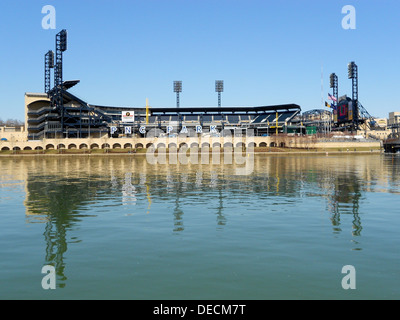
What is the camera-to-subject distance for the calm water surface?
50.1 ft

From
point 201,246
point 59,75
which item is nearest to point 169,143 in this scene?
point 59,75

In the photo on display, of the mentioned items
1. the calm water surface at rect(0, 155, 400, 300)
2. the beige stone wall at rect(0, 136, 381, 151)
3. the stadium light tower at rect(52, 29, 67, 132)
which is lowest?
the calm water surface at rect(0, 155, 400, 300)

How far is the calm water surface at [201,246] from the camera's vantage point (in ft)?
50.1

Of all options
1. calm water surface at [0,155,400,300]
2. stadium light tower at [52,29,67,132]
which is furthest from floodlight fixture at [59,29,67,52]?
calm water surface at [0,155,400,300]

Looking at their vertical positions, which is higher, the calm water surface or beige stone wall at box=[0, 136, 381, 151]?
beige stone wall at box=[0, 136, 381, 151]

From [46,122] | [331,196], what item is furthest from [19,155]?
[331,196]

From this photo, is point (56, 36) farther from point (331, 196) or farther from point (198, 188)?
point (331, 196)

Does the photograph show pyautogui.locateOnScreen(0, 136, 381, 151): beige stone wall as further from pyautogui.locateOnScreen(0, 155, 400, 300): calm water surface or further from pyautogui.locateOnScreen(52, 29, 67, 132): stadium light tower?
pyautogui.locateOnScreen(0, 155, 400, 300): calm water surface

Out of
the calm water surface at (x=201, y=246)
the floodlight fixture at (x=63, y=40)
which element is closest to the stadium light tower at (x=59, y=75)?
the floodlight fixture at (x=63, y=40)

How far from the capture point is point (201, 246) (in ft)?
69.6

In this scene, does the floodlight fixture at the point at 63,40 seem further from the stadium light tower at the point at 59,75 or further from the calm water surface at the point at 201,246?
the calm water surface at the point at 201,246

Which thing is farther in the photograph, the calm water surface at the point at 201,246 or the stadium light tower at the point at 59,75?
the stadium light tower at the point at 59,75

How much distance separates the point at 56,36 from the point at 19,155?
5567 centimetres

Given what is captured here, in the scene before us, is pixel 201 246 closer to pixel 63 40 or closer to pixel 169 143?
pixel 169 143
